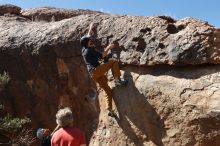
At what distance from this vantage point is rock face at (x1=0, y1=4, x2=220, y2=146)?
9.08m

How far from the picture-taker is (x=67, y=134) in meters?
5.53

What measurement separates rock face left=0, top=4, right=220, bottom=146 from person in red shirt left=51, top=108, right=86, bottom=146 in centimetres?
393

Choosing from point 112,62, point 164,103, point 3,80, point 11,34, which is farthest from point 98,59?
point 11,34

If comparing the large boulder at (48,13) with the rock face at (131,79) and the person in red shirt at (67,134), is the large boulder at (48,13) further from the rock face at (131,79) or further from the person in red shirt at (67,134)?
the person in red shirt at (67,134)

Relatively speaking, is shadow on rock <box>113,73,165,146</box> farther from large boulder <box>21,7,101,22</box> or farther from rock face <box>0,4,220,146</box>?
large boulder <box>21,7,101,22</box>

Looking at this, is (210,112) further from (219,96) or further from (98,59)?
(98,59)

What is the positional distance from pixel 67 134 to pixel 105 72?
434 centimetres

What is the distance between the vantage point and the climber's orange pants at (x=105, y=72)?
9.68m

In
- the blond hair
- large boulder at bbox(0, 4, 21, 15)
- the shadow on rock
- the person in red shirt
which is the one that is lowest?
the person in red shirt

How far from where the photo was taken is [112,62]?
32.3 ft

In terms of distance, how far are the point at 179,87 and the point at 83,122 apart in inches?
122

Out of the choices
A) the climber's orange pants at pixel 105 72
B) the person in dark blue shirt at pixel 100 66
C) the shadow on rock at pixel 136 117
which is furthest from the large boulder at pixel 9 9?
the shadow on rock at pixel 136 117

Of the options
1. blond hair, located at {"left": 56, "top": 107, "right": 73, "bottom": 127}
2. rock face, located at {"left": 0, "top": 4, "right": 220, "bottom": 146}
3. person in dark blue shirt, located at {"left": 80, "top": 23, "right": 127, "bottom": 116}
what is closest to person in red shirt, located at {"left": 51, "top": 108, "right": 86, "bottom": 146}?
blond hair, located at {"left": 56, "top": 107, "right": 73, "bottom": 127}

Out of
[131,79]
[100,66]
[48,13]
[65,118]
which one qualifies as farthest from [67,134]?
[48,13]
